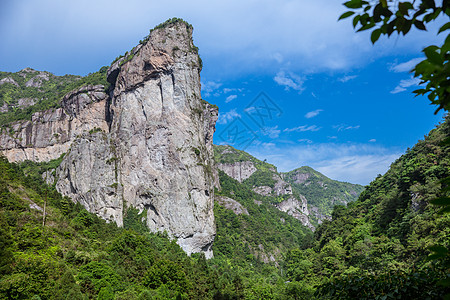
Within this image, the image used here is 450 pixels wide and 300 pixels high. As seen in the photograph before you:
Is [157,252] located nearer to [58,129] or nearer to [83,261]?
[83,261]

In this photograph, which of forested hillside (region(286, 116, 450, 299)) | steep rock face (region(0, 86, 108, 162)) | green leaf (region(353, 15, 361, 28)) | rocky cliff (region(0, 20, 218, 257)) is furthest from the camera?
steep rock face (region(0, 86, 108, 162))

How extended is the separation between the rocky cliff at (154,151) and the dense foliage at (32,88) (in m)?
22.6

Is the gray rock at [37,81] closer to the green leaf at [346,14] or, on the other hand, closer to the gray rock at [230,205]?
the gray rock at [230,205]

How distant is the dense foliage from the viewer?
9362cm

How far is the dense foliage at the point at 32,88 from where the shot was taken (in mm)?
93625

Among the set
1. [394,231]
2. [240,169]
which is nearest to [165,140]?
[394,231]

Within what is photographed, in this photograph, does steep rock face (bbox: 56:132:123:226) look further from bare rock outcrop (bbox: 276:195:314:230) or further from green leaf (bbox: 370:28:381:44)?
bare rock outcrop (bbox: 276:195:314:230)

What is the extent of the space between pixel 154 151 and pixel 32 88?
98384 millimetres

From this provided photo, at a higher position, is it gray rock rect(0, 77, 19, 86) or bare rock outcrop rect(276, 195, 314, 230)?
gray rock rect(0, 77, 19, 86)

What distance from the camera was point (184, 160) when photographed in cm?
6369

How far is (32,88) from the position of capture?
131m

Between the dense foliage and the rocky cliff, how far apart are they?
2256cm

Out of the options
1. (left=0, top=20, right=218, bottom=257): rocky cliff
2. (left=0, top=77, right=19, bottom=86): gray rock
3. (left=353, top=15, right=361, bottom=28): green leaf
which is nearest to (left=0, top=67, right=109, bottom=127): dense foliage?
(left=0, top=77, right=19, bottom=86): gray rock

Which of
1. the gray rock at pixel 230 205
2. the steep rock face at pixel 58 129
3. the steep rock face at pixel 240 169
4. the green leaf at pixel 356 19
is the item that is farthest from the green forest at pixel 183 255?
the steep rock face at pixel 240 169
